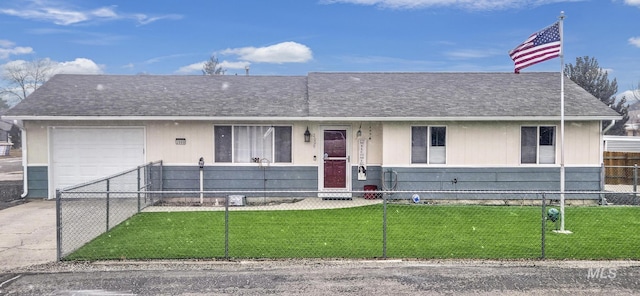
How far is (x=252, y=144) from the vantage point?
1510 centimetres

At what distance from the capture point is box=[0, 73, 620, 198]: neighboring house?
14.6 meters

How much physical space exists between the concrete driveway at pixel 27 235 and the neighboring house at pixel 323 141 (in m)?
2.07

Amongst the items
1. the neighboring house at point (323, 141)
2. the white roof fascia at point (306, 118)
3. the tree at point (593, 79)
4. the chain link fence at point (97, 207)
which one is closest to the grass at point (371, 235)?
the chain link fence at point (97, 207)

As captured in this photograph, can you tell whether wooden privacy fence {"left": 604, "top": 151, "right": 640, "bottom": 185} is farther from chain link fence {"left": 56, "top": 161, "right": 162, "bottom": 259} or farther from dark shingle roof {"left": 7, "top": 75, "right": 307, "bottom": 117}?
chain link fence {"left": 56, "top": 161, "right": 162, "bottom": 259}

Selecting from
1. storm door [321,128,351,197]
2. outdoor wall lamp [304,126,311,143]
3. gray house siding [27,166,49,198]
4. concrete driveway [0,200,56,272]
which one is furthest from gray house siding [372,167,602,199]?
gray house siding [27,166,49,198]

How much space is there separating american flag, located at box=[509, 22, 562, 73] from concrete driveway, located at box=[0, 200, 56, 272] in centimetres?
1032

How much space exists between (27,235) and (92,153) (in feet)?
17.6

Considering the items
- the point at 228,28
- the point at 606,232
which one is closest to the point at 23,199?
the point at 606,232

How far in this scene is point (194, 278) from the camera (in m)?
6.96

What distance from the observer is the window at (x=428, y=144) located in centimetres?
1479

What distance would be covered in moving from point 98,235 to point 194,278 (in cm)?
378

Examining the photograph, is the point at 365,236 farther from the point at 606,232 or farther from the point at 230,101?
the point at 230,101
